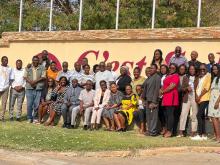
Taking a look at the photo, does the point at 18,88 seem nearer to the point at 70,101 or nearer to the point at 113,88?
the point at 70,101

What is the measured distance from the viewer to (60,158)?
1009cm

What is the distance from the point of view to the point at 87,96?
14.3 metres

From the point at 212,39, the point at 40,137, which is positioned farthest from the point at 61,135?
the point at 212,39

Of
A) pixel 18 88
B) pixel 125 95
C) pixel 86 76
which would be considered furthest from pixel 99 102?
pixel 18 88

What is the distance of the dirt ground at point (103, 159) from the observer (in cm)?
979

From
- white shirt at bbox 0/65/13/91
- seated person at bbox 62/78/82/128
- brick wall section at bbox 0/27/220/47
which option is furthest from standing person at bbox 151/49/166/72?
white shirt at bbox 0/65/13/91

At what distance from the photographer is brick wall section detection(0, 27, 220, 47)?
15.1 meters

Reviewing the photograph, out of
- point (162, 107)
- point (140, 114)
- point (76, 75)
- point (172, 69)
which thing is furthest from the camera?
point (76, 75)

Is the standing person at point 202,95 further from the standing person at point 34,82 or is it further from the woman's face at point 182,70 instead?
the standing person at point 34,82

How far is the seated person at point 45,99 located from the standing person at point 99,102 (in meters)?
1.61

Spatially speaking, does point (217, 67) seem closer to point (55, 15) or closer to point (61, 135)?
point (61, 135)

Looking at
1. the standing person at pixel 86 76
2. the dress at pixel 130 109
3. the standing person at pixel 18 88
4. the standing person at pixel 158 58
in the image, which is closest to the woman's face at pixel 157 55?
the standing person at pixel 158 58

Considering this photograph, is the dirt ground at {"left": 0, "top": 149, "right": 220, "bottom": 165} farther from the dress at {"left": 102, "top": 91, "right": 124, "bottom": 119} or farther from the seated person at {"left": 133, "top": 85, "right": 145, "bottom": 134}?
the dress at {"left": 102, "top": 91, "right": 124, "bottom": 119}

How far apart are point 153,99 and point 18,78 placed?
448 centimetres
